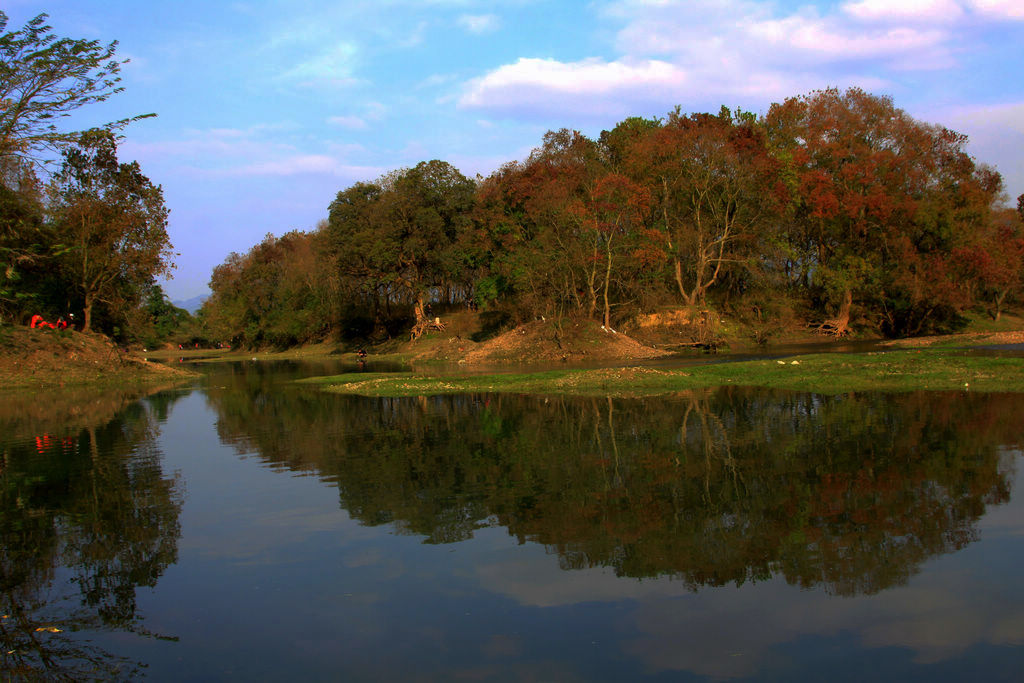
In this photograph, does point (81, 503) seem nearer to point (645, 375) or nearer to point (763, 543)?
point (763, 543)

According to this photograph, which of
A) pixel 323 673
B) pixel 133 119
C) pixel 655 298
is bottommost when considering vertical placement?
pixel 323 673

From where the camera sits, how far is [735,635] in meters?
7.24

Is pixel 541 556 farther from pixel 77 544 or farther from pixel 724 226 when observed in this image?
pixel 724 226

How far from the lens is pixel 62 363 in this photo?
4441cm

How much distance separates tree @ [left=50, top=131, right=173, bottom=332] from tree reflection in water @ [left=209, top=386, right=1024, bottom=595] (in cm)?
3036

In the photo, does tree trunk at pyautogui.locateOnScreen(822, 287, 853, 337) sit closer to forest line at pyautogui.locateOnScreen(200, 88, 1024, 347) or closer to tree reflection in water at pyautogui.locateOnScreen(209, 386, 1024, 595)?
forest line at pyautogui.locateOnScreen(200, 88, 1024, 347)

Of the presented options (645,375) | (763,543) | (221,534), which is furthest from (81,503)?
(645,375)

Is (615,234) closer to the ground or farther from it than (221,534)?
farther from it

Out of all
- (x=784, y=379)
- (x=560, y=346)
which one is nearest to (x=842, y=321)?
(x=560, y=346)

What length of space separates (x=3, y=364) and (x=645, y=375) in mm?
36227

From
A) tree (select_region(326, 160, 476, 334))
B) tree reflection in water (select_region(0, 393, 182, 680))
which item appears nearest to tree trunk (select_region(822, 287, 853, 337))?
tree (select_region(326, 160, 476, 334))

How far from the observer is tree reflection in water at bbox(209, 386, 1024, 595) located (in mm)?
9422

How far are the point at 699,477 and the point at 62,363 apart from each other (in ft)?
143

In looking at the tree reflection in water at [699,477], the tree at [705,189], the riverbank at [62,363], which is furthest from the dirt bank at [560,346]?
the tree reflection in water at [699,477]
